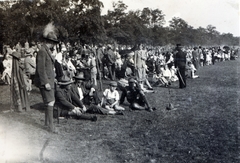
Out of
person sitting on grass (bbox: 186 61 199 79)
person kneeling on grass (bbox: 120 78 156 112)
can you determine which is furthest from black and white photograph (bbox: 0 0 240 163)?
person sitting on grass (bbox: 186 61 199 79)

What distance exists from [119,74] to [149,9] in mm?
27129

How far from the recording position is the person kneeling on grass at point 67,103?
7762 mm

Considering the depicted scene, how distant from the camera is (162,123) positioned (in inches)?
288

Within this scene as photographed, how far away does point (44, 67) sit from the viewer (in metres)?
6.13

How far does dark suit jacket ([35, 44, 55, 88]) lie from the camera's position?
611 centimetres

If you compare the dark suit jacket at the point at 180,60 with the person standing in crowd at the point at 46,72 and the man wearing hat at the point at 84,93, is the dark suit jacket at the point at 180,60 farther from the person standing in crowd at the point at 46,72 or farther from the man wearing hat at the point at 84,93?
the person standing in crowd at the point at 46,72

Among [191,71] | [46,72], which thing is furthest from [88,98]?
[191,71]

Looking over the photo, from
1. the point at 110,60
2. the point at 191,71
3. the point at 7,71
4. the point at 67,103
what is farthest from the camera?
the point at 191,71

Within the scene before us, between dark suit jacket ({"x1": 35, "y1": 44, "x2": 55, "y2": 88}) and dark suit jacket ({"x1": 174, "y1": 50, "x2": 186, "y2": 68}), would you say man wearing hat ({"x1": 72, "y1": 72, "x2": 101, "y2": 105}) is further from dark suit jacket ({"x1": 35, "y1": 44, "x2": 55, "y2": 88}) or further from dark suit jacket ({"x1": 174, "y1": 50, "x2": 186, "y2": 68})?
dark suit jacket ({"x1": 174, "y1": 50, "x2": 186, "y2": 68})

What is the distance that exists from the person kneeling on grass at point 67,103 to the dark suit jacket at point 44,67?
163 centimetres

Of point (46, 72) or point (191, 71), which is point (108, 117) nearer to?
point (46, 72)

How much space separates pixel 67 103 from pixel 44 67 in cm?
196

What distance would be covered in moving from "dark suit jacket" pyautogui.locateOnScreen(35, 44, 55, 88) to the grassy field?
1.07 m

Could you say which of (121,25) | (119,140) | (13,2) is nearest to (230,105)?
(119,140)
